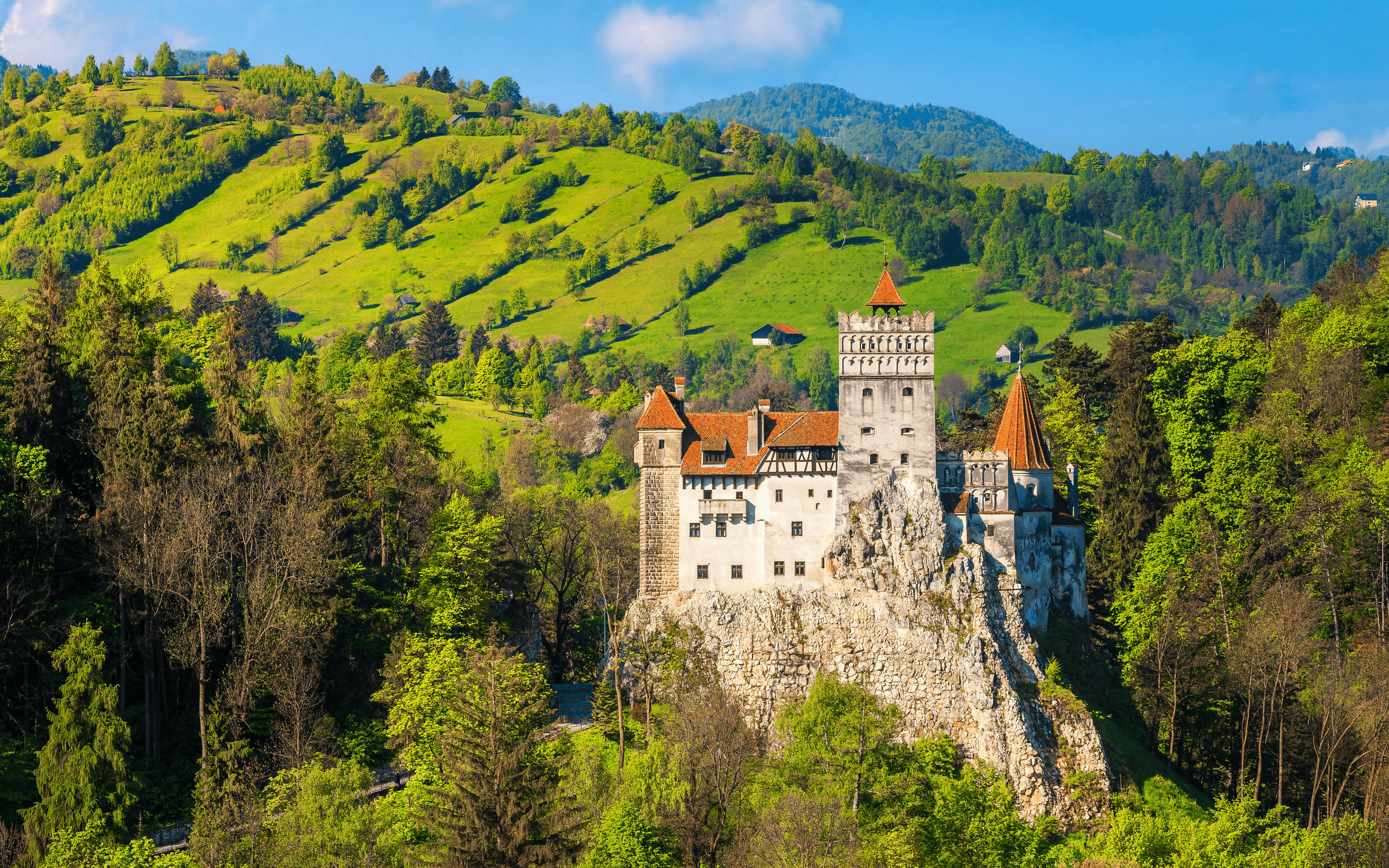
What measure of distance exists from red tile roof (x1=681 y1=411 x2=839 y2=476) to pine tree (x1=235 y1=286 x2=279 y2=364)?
303 ft

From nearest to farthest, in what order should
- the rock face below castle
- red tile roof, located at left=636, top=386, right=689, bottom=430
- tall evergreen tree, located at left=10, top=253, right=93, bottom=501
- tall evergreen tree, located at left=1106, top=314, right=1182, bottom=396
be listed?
tall evergreen tree, located at left=10, top=253, right=93, bottom=501 < the rock face below castle < red tile roof, located at left=636, top=386, right=689, bottom=430 < tall evergreen tree, located at left=1106, top=314, right=1182, bottom=396

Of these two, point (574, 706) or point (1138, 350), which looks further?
point (1138, 350)

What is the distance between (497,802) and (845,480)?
27.7m

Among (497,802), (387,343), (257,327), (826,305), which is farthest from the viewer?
(826,305)

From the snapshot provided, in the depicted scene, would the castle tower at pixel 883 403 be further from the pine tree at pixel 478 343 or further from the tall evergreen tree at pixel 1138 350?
the pine tree at pixel 478 343

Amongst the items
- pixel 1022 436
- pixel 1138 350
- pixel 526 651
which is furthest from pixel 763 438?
pixel 1138 350

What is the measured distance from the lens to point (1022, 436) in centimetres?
6581

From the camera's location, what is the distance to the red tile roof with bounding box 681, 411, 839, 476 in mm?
65812

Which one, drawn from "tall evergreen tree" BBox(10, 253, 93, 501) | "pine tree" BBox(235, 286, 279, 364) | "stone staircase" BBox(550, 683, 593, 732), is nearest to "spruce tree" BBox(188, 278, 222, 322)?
"pine tree" BBox(235, 286, 279, 364)

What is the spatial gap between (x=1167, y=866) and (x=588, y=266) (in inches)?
6117

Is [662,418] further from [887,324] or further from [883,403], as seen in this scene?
[887,324]

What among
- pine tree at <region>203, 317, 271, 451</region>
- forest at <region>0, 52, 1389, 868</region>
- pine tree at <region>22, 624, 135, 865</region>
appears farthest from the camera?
pine tree at <region>203, 317, 271, 451</region>

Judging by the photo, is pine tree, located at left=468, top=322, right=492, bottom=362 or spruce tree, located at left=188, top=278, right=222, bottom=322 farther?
pine tree, located at left=468, top=322, right=492, bottom=362

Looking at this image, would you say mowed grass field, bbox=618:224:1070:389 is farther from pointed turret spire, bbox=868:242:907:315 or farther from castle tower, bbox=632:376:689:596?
castle tower, bbox=632:376:689:596
